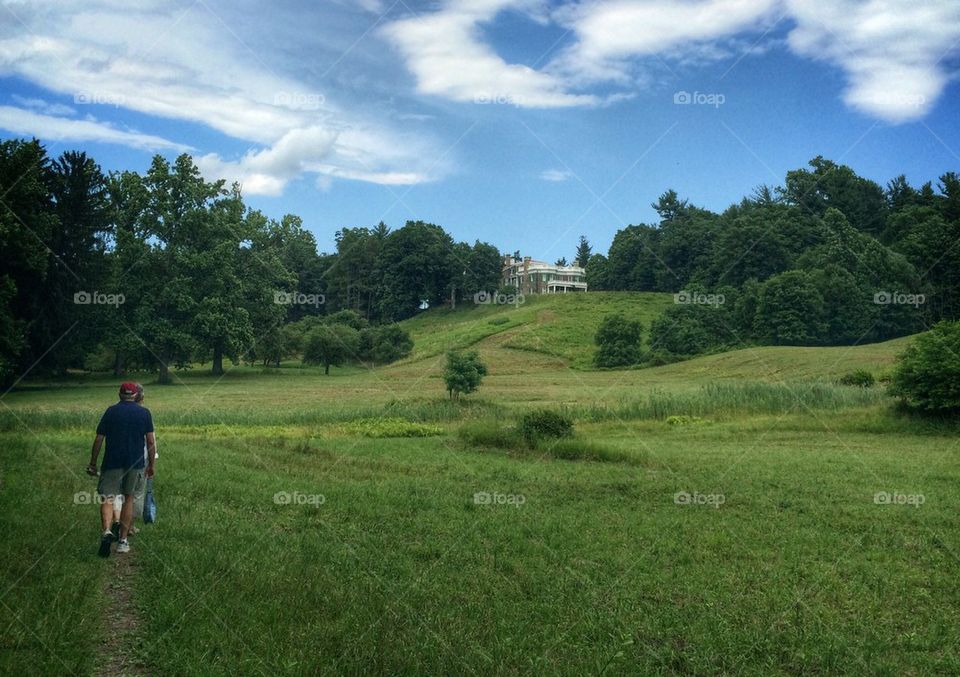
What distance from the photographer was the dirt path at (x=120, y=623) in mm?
5664

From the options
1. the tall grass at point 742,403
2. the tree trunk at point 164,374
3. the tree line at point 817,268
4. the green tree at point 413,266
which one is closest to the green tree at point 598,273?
the tree line at point 817,268

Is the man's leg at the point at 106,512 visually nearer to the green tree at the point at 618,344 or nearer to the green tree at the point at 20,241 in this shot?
the green tree at the point at 20,241

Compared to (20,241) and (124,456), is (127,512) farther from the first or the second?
(20,241)

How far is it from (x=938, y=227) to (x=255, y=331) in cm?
7162

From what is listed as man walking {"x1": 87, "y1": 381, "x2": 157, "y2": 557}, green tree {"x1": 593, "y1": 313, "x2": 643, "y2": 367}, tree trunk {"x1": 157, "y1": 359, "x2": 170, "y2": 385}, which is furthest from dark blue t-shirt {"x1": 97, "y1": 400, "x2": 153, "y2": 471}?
green tree {"x1": 593, "y1": 313, "x2": 643, "y2": 367}

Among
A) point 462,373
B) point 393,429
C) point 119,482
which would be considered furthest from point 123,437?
point 462,373

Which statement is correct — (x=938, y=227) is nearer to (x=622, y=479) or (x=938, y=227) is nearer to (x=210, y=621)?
(x=622, y=479)

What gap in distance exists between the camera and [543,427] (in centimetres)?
2117

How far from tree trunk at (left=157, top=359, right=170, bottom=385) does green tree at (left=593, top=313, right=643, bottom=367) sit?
131ft

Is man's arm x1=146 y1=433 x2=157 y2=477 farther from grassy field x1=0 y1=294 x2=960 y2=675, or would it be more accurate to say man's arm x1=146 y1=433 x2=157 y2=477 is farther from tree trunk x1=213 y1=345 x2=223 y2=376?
tree trunk x1=213 y1=345 x2=223 y2=376

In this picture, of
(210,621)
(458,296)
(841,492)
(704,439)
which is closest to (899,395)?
(704,439)

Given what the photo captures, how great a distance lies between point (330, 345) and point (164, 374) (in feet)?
43.0

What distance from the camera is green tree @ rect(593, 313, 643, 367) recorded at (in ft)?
234

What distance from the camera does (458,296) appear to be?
92.7m
